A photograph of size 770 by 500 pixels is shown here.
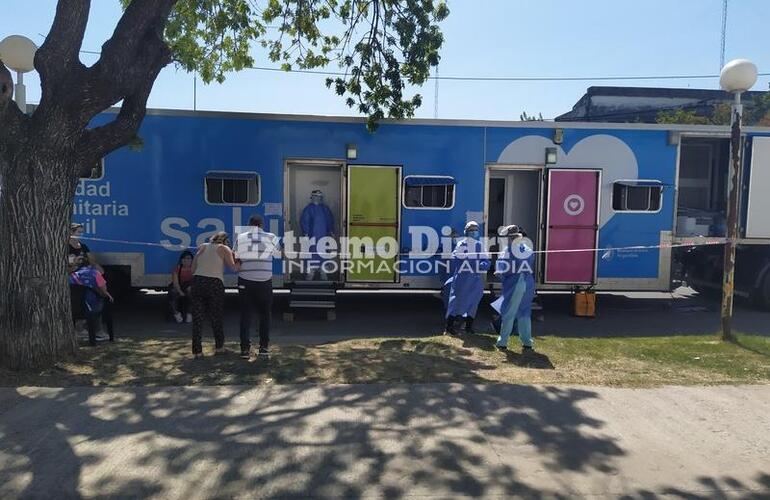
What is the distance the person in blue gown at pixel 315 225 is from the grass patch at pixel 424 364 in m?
2.55

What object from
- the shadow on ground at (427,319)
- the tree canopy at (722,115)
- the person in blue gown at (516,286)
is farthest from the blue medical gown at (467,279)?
the tree canopy at (722,115)

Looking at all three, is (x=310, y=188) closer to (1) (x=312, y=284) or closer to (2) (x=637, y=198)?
(1) (x=312, y=284)

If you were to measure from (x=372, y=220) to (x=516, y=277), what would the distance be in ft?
11.1

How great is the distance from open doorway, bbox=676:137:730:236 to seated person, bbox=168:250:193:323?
335 inches

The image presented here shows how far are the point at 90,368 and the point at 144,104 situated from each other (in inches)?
116

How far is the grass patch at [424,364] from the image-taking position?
237 inches

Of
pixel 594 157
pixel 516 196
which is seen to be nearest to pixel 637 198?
pixel 594 157

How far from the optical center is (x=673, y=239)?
1036 centimetres

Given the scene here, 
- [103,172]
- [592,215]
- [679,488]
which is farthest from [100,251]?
[679,488]

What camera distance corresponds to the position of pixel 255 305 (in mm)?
7016

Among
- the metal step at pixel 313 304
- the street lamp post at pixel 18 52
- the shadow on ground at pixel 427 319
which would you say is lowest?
the shadow on ground at pixel 427 319

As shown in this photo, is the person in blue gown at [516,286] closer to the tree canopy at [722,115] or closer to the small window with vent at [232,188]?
the small window with vent at [232,188]

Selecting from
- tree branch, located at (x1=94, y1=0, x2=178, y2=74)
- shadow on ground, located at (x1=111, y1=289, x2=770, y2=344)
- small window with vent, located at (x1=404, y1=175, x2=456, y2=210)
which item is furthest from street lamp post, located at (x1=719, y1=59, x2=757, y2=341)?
tree branch, located at (x1=94, y1=0, x2=178, y2=74)

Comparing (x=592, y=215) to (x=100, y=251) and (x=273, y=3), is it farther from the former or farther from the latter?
(x=100, y=251)
